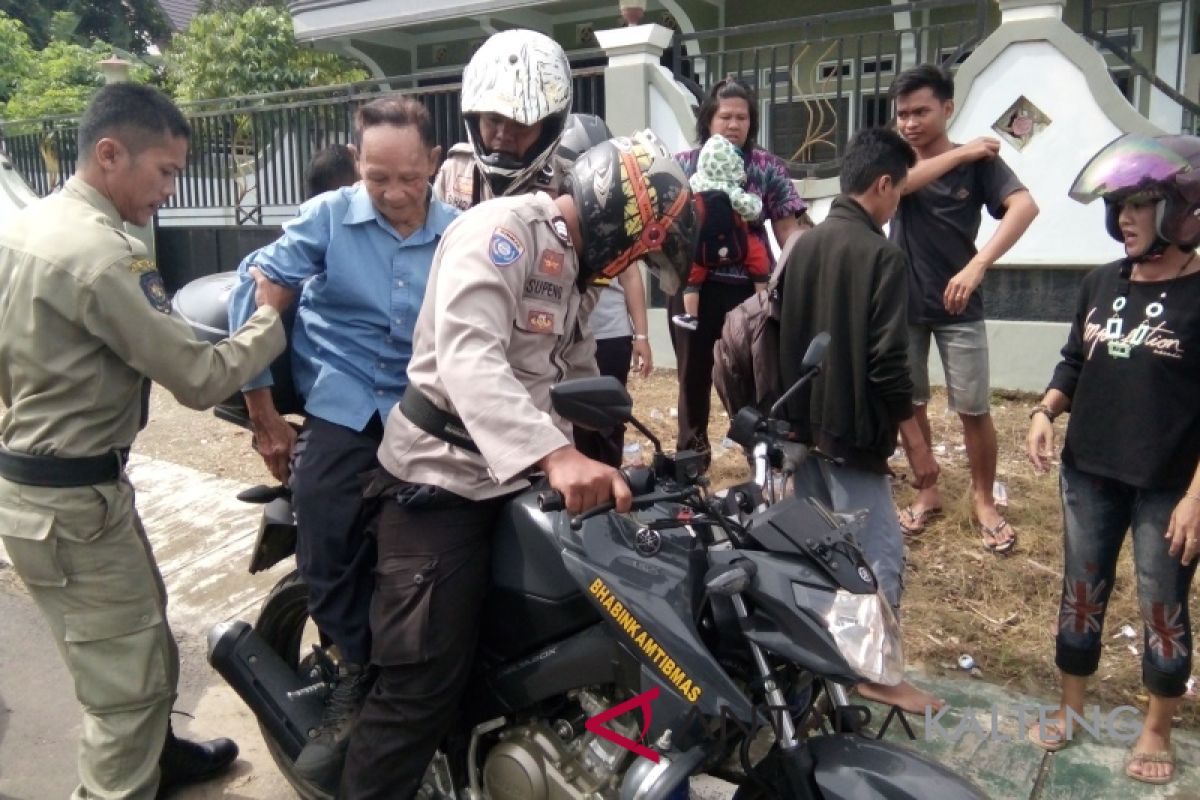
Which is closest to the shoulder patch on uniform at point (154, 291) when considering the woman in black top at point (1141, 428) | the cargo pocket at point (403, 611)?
the cargo pocket at point (403, 611)

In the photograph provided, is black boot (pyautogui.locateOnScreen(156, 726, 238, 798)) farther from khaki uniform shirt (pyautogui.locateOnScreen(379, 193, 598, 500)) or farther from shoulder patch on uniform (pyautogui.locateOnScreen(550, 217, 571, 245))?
shoulder patch on uniform (pyautogui.locateOnScreen(550, 217, 571, 245))

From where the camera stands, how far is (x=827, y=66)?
9531 mm

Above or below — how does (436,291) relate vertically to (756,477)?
above

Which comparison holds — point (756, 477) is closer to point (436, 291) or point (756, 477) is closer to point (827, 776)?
point (827, 776)

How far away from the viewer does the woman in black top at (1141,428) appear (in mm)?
2846

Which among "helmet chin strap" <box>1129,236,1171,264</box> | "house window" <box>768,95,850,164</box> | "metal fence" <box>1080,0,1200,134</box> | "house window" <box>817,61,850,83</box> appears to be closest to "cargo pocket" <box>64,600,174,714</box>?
"helmet chin strap" <box>1129,236,1171,264</box>

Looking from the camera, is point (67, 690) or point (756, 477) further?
point (67, 690)

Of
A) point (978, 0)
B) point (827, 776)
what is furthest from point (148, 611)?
point (978, 0)

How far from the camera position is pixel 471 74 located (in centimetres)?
282

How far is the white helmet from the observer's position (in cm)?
269

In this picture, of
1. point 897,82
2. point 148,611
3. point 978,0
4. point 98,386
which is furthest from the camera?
point 978,0

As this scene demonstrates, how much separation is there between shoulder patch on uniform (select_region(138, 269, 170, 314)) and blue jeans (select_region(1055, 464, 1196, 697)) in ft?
8.69

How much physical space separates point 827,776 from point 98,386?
79.3 inches

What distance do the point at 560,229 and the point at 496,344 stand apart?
0.31m
